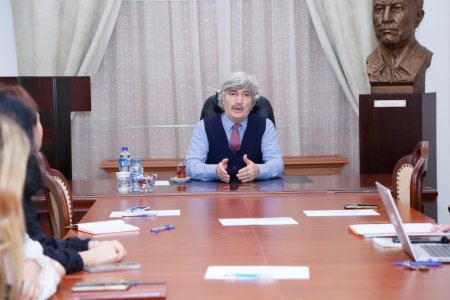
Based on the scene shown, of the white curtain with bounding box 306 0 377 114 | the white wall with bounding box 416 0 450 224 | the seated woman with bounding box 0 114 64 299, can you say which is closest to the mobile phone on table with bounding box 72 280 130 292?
the seated woman with bounding box 0 114 64 299

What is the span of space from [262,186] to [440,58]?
117 inches

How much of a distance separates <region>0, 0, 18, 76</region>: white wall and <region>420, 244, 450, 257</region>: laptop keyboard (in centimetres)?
475

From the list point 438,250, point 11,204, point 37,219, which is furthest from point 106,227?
point 11,204

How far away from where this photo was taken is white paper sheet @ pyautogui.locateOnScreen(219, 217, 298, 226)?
Answer: 10.2ft

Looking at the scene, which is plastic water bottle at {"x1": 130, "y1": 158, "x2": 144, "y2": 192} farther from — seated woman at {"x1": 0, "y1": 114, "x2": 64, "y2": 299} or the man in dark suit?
seated woman at {"x1": 0, "y1": 114, "x2": 64, "y2": 299}

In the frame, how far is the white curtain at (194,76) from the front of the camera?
655cm

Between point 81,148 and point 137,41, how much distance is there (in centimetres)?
100

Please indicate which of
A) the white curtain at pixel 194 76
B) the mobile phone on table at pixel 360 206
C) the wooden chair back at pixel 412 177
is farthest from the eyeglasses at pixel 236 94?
the white curtain at pixel 194 76

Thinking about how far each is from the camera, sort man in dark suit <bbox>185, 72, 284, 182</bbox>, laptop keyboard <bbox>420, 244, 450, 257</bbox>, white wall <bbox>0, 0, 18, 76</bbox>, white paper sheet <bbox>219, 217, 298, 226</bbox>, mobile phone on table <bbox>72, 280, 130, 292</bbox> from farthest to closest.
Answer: white wall <bbox>0, 0, 18, 76</bbox>, man in dark suit <bbox>185, 72, 284, 182</bbox>, white paper sheet <bbox>219, 217, 298, 226</bbox>, laptop keyboard <bbox>420, 244, 450, 257</bbox>, mobile phone on table <bbox>72, 280, 130, 292</bbox>

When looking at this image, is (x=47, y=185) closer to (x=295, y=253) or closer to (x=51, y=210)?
(x=51, y=210)

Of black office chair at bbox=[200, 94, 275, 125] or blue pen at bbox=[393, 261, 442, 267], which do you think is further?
black office chair at bbox=[200, 94, 275, 125]

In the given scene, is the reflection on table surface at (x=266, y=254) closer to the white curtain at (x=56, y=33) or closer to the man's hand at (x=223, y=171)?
the man's hand at (x=223, y=171)

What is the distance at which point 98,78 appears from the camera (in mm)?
6551

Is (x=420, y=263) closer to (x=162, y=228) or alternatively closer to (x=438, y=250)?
(x=438, y=250)
